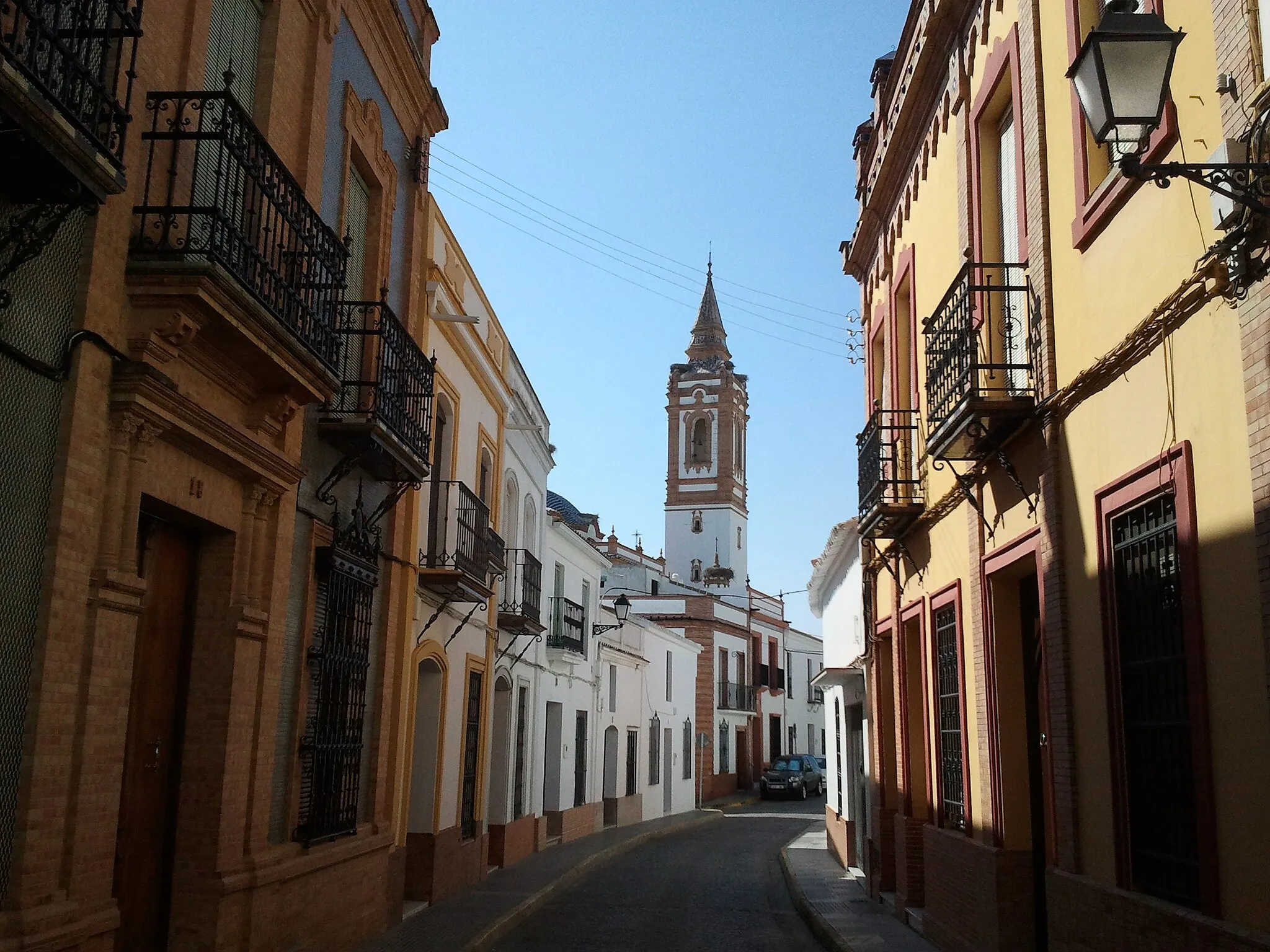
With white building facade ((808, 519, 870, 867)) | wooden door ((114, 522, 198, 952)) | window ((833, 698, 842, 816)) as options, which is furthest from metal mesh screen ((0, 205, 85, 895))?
window ((833, 698, 842, 816))

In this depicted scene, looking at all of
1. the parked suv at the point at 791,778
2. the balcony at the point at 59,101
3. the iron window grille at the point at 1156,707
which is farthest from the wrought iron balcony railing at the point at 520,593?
the parked suv at the point at 791,778

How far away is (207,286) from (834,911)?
9.85 meters

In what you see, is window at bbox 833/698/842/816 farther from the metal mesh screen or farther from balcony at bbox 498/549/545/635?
the metal mesh screen

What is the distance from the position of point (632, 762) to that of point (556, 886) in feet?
45.3

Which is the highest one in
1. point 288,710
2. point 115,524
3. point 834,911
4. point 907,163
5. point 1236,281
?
point 907,163

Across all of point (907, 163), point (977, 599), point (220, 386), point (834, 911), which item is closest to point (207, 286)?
point (220, 386)

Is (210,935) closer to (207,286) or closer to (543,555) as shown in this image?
(207,286)

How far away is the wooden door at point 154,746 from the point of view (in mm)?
7113

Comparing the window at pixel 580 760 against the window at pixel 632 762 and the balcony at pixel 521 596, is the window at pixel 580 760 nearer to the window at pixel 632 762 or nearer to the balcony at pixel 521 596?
the window at pixel 632 762

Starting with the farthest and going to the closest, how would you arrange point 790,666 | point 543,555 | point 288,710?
point 790,666 → point 543,555 → point 288,710

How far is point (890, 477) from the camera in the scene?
1280cm

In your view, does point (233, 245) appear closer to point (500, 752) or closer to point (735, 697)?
point (500, 752)

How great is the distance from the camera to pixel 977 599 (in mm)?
9828

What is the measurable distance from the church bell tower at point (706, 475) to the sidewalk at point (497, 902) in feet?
104
